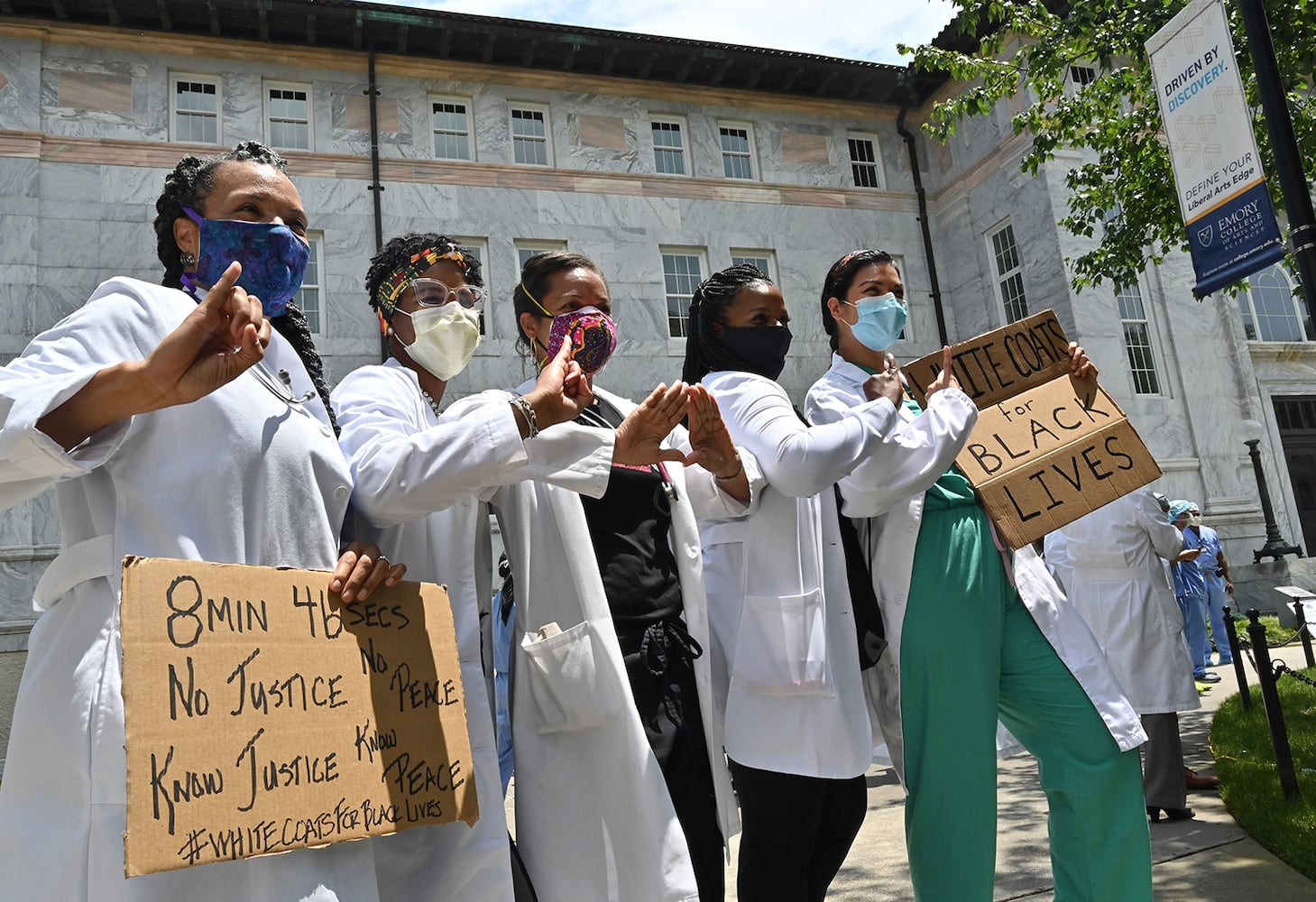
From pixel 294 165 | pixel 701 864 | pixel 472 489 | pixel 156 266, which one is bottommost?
pixel 701 864

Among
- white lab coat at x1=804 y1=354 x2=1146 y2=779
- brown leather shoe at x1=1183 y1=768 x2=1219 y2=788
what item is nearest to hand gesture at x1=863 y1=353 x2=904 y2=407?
white lab coat at x1=804 y1=354 x2=1146 y2=779

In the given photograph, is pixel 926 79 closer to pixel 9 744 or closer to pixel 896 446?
pixel 896 446

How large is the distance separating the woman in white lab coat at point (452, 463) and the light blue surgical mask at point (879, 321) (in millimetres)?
1258

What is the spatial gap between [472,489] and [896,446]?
1426 mm

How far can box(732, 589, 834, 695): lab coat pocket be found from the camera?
290cm

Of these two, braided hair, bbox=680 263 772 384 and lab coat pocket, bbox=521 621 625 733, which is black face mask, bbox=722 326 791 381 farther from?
lab coat pocket, bbox=521 621 625 733

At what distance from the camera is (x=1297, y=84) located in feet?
28.0

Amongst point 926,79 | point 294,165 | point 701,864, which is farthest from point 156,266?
point 701,864

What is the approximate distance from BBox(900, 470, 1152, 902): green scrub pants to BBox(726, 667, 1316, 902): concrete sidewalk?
4.2 inches

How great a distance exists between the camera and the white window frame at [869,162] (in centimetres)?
2145

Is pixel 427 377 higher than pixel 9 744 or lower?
higher

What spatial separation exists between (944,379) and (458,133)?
675 inches

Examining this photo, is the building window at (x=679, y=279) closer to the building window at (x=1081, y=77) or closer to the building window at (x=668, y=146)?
the building window at (x=668, y=146)

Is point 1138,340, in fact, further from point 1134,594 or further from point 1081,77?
point 1134,594
